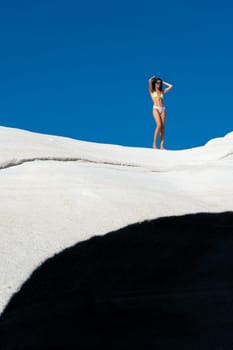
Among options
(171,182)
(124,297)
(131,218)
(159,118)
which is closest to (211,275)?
(124,297)

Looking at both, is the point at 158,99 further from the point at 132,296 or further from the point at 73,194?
the point at 132,296

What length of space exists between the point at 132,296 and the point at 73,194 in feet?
12.5

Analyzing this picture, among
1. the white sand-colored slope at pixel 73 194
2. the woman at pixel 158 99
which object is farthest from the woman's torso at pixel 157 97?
the white sand-colored slope at pixel 73 194

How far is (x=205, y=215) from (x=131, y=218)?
962 mm

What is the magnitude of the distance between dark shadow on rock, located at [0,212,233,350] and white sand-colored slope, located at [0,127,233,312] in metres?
0.28

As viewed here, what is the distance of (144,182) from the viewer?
8859 millimetres

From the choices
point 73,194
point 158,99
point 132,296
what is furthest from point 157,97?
point 132,296

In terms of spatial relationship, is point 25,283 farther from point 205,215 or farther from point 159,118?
point 159,118

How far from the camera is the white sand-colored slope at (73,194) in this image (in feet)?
18.6

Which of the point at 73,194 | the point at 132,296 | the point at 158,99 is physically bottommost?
the point at 132,296

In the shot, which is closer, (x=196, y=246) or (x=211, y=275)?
(x=211, y=275)

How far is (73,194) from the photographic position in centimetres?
745

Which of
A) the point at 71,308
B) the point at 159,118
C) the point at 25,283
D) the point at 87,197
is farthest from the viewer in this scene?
the point at 159,118

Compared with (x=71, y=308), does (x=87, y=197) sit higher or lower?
higher
